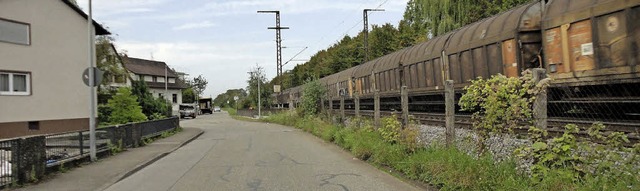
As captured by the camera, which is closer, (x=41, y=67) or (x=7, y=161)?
(x=7, y=161)

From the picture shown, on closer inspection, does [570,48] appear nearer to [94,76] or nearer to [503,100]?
[503,100]

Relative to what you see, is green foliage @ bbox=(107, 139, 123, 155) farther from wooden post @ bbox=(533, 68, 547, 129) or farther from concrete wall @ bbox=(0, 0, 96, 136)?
wooden post @ bbox=(533, 68, 547, 129)

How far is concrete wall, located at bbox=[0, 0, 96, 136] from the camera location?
20.5 meters

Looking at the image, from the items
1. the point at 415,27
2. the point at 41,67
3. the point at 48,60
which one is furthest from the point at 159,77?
the point at 41,67

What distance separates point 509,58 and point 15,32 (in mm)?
19349

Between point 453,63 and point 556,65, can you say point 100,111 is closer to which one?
point 453,63

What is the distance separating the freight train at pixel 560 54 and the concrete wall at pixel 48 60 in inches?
625

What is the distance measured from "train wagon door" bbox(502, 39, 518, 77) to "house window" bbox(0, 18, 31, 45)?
18984 mm

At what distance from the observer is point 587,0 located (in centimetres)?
945

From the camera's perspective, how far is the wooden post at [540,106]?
619 cm

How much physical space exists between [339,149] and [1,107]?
14385mm

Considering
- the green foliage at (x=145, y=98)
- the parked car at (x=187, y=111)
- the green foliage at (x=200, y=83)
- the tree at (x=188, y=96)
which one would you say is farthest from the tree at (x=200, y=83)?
the green foliage at (x=145, y=98)

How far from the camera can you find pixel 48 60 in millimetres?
22141

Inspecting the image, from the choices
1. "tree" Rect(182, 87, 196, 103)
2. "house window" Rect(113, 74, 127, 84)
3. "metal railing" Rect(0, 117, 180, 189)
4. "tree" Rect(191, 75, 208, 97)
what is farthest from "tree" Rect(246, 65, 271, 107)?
"tree" Rect(191, 75, 208, 97)
